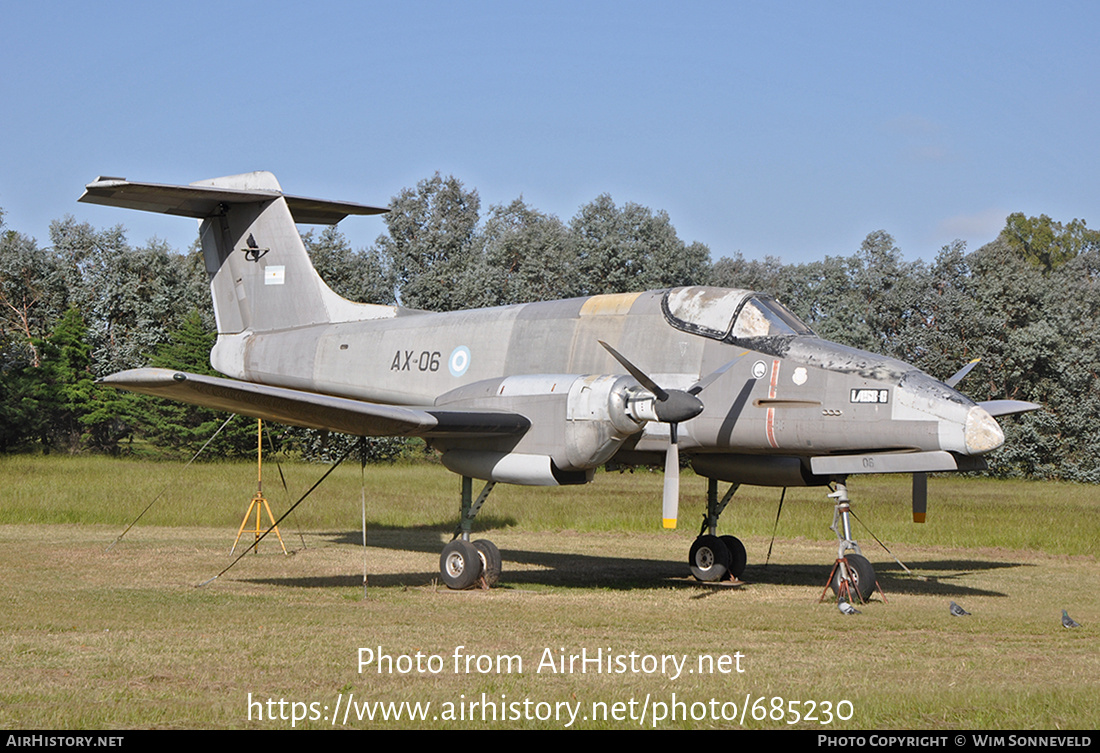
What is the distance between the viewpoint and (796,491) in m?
40.0

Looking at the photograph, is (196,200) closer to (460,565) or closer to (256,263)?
(256,263)

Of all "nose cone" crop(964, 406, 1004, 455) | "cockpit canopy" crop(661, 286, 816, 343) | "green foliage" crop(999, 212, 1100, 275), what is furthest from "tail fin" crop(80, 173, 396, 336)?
"green foliage" crop(999, 212, 1100, 275)

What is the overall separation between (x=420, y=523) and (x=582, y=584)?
1065 cm

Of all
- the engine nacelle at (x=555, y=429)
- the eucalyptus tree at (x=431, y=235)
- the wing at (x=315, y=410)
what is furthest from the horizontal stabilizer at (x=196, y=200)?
the eucalyptus tree at (x=431, y=235)

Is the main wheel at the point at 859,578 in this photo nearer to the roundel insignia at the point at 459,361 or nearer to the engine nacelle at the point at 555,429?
the engine nacelle at the point at 555,429

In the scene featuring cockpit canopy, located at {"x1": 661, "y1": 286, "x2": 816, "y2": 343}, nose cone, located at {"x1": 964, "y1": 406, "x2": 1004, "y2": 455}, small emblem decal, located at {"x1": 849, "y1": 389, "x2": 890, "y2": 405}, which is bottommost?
nose cone, located at {"x1": 964, "y1": 406, "x2": 1004, "y2": 455}

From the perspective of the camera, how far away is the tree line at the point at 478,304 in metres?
47.8

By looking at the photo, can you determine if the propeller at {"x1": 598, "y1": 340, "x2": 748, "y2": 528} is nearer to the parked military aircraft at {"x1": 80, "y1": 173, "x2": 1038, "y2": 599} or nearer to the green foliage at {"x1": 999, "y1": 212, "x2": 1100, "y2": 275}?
the parked military aircraft at {"x1": 80, "y1": 173, "x2": 1038, "y2": 599}

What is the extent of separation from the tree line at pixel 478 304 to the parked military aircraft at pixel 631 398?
95.6 ft

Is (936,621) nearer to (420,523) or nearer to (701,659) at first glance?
(701,659)

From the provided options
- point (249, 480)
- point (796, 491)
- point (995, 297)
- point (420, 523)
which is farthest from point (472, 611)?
point (995, 297)

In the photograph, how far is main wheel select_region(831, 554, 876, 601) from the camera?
13.2 meters

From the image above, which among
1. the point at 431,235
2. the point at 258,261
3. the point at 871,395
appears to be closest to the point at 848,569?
the point at 871,395

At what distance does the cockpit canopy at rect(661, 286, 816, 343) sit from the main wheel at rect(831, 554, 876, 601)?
319cm
